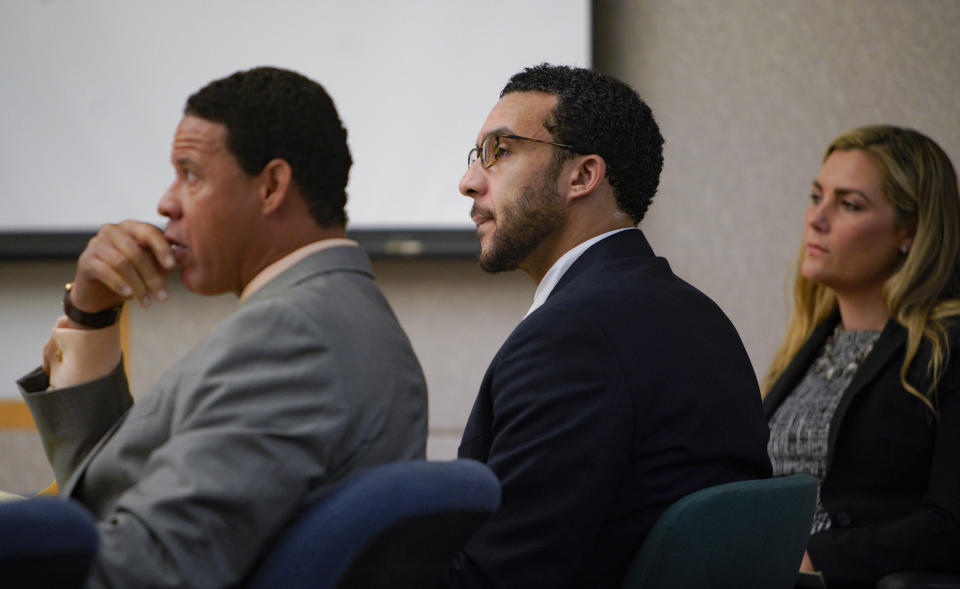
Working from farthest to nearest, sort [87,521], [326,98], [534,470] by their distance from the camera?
[534,470]
[326,98]
[87,521]

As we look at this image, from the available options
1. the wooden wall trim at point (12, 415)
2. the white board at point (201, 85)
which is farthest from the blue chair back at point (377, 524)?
the wooden wall trim at point (12, 415)

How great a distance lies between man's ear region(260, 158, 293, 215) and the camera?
116 centimetres

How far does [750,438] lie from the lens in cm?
146

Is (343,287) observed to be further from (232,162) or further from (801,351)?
(801,351)

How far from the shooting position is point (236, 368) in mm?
1015

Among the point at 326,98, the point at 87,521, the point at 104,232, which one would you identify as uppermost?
the point at 326,98

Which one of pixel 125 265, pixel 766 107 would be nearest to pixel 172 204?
pixel 125 265

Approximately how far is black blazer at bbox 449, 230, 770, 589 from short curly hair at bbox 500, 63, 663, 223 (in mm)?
370

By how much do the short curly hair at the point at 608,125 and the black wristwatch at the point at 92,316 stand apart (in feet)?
2.77

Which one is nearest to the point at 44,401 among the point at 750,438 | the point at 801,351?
the point at 750,438

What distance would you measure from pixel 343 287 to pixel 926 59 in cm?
258

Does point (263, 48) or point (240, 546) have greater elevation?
point (263, 48)

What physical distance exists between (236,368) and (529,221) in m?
0.88

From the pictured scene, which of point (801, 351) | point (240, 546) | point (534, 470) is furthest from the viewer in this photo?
point (801, 351)
